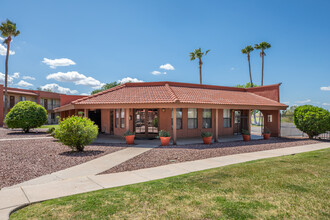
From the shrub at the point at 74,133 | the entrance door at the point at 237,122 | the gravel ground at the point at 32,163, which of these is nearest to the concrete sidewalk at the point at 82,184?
the gravel ground at the point at 32,163

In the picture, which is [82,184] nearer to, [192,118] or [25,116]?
[192,118]

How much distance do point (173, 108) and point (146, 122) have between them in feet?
12.2

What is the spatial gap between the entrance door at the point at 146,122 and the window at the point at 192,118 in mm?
2528

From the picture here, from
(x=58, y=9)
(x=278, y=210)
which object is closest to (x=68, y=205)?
(x=278, y=210)

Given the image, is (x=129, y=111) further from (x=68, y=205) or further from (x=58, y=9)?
(x=68, y=205)

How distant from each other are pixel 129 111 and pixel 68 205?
12029 millimetres

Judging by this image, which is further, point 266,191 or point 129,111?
point 129,111

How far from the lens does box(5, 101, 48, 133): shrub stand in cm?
2077

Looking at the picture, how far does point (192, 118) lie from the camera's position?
663 inches

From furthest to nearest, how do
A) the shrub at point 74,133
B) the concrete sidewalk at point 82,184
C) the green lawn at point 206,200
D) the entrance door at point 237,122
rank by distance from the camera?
1. the entrance door at point 237,122
2. the shrub at point 74,133
3. the concrete sidewalk at point 82,184
4. the green lawn at point 206,200

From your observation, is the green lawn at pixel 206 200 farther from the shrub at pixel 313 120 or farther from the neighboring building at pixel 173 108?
the shrub at pixel 313 120

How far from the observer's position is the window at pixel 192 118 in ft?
54.8

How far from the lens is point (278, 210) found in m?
4.30

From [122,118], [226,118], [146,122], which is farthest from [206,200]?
[226,118]
